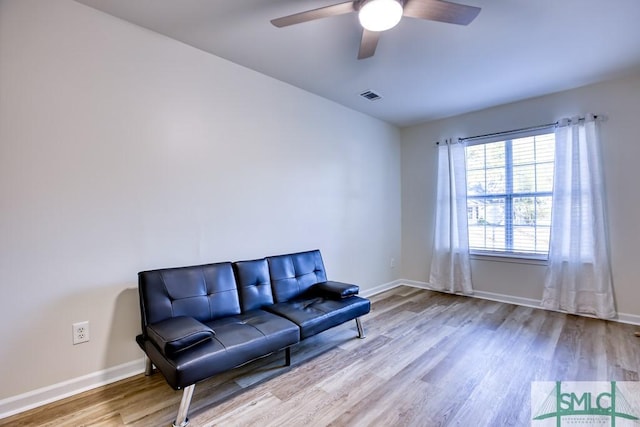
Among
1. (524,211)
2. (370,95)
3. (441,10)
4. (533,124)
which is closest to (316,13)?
(441,10)

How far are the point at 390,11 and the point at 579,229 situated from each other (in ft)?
10.6

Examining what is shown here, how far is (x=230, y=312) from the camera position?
7.82 ft

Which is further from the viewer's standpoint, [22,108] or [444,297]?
[444,297]

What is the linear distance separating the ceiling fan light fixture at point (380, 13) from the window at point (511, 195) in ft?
9.70

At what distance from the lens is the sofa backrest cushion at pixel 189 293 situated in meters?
2.06

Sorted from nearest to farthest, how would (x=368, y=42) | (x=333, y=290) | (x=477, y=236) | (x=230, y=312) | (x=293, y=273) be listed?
(x=368, y=42), (x=230, y=312), (x=333, y=290), (x=293, y=273), (x=477, y=236)

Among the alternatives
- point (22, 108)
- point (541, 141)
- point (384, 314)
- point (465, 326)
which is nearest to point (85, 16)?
point (22, 108)

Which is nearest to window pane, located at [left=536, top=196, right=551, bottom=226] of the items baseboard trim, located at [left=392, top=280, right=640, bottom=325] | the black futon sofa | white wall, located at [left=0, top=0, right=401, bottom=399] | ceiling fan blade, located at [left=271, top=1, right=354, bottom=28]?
baseboard trim, located at [left=392, top=280, right=640, bottom=325]

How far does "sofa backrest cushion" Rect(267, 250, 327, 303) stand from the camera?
2777 mm

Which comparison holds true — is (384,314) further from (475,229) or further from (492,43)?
(492,43)

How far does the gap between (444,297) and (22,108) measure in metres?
4.58

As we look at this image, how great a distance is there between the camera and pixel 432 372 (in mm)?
2229

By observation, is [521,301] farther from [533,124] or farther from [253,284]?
[253,284]

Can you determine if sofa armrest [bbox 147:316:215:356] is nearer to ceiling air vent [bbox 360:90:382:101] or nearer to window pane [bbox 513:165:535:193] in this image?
ceiling air vent [bbox 360:90:382:101]
